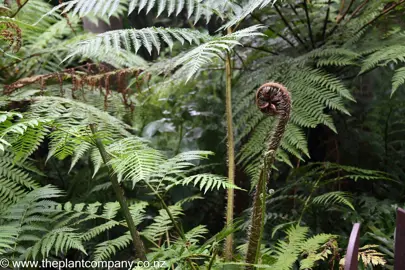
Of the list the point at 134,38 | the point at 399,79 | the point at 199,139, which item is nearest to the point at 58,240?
the point at 134,38

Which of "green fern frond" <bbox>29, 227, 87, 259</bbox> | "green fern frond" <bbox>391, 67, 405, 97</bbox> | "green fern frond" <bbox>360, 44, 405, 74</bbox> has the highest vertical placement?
"green fern frond" <bbox>360, 44, 405, 74</bbox>

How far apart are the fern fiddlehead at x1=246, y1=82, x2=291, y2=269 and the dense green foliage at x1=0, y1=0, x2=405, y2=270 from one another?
0.06 m

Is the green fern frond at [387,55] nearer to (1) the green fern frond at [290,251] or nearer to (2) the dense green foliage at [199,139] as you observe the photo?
(2) the dense green foliage at [199,139]

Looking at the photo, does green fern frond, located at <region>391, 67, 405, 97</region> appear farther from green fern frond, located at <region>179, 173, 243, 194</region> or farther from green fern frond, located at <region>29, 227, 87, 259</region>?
green fern frond, located at <region>29, 227, 87, 259</region>

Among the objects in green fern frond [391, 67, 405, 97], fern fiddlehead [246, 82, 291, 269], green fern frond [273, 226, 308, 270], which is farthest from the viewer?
green fern frond [391, 67, 405, 97]

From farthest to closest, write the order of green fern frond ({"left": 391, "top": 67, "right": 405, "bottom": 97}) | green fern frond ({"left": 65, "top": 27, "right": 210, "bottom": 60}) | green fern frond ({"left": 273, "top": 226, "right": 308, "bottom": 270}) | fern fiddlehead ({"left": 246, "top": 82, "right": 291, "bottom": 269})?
green fern frond ({"left": 391, "top": 67, "right": 405, "bottom": 97}) < green fern frond ({"left": 65, "top": 27, "right": 210, "bottom": 60}) < green fern frond ({"left": 273, "top": 226, "right": 308, "bottom": 270}) < fern fiddlehead ({"left": 246, "top": 82, "right": 291, "bottom": 269})

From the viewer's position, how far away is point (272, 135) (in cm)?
82

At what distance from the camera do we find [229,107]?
1.17 metres

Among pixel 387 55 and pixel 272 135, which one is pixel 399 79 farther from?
pixel 272 135

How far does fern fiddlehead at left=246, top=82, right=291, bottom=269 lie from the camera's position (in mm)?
794

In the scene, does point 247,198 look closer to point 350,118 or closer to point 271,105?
point 350,118

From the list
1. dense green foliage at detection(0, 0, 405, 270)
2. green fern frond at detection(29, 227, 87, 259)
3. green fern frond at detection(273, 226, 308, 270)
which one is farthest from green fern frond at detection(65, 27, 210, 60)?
green fern frond at detection(273, 226, 308, 270)

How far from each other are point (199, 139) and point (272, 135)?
38.6 inches

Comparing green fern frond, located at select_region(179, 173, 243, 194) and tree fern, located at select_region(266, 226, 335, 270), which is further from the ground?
green fern frond, located at select_region(179, 173, 243, 194)
